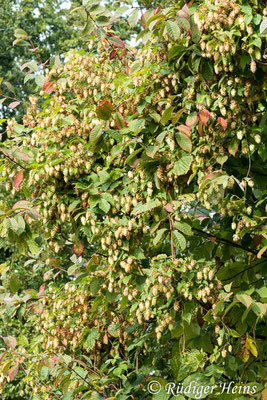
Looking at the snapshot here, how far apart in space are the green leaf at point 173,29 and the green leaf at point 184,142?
0.40 metres

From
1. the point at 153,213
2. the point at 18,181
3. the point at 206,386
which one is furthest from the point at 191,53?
the point at 206,386

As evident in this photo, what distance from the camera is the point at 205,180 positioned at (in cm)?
256

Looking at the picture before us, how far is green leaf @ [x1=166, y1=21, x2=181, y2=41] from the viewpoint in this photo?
253cm

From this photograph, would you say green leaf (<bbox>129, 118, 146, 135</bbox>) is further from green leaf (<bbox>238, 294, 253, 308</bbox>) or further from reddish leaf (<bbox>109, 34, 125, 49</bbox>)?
green leaf (<bbox>238, 294, 253, 308</bbox>)

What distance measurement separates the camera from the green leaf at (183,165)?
2.67 metres

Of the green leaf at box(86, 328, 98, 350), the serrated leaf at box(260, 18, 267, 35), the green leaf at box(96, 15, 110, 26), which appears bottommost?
the green leaf at box(86, 328, 98, 350)

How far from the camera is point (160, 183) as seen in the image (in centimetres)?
276

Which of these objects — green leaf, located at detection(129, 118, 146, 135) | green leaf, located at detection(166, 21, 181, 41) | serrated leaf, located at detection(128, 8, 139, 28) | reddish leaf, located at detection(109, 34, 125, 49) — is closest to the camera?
green leaf, located at detection(166, 21, 181, 41)

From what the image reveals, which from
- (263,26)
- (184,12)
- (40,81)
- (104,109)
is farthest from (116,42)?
(263,26)

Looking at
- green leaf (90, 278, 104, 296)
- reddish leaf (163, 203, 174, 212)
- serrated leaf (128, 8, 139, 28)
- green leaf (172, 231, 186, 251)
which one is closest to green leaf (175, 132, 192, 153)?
reddish leaf (163, 203, 174, 212)

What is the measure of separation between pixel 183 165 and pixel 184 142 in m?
0.10

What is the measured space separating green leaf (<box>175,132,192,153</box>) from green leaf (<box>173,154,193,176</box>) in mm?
66

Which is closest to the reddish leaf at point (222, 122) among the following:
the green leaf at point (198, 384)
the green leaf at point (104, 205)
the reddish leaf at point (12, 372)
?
the green leaf at point (104, 205)

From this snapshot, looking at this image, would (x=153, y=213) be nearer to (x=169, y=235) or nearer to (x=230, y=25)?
(x=169, y=235)
